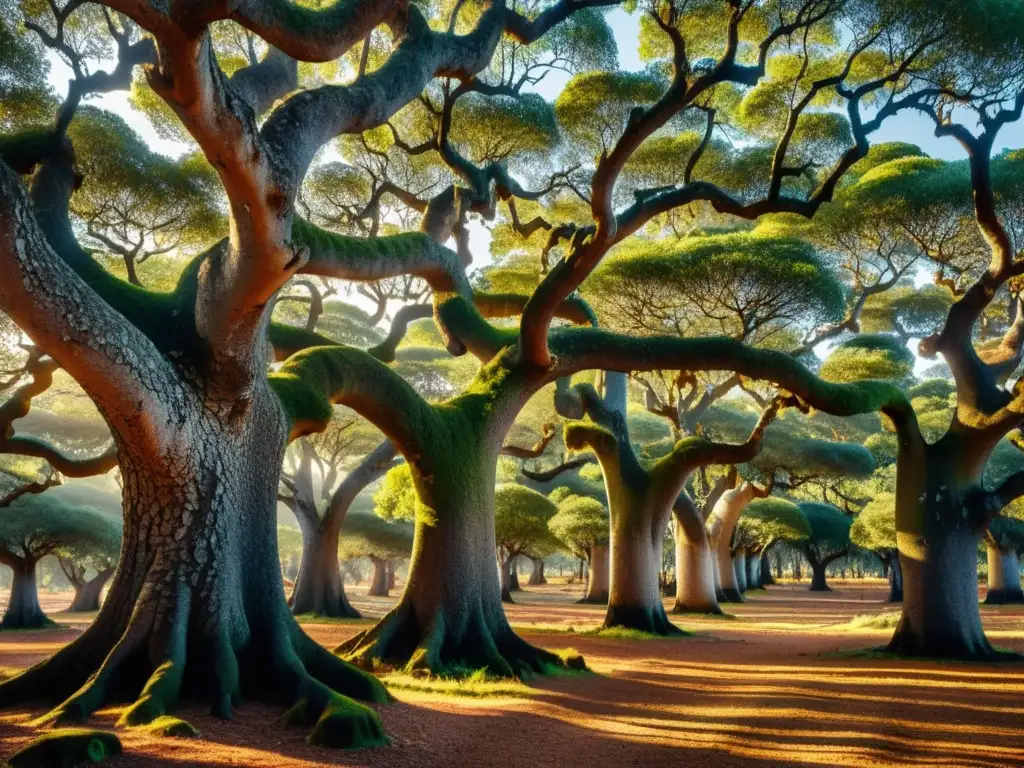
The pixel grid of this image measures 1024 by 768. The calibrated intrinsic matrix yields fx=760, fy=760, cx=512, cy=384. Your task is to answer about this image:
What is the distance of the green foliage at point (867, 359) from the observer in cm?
1741

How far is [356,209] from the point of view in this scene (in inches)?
683

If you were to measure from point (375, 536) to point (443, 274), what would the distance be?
83.2 ft

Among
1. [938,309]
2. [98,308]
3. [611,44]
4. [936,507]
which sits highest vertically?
[611,44]

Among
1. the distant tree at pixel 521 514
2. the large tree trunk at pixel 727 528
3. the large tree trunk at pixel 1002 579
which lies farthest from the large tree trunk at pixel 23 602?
the large tree trunk at pixel 1002 579

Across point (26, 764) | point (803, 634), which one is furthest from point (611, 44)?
point (26, 764)

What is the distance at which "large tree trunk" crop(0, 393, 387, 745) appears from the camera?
6504 mm

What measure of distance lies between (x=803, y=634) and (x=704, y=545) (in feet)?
17.2

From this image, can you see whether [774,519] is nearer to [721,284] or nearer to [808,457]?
[808,457]

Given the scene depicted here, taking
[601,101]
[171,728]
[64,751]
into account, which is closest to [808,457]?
[601,101]

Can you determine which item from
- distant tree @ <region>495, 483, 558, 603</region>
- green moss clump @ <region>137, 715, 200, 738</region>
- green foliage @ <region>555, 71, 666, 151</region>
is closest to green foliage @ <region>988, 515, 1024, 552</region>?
distant tree @ <region>495, 483, 558, 603</region>

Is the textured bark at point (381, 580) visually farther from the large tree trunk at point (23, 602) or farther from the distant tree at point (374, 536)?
the large tree trunk at point (23, 602)

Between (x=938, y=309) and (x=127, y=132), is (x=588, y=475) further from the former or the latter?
(x=127, y=132)

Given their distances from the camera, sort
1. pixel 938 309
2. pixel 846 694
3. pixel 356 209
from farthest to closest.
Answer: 1. pixel 938 309
2. pixel 356 209
3. pixel 846 694

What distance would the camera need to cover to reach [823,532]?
4284 cm
